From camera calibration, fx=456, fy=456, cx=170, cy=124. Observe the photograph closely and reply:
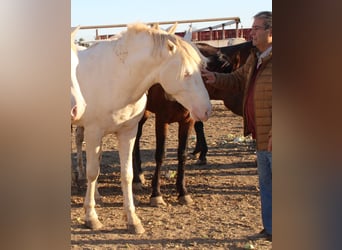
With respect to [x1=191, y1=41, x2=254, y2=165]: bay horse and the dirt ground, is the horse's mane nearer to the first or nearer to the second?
[x1=191, y1=41, x2=254, y2=165]: bay horse

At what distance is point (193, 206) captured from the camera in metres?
2.83

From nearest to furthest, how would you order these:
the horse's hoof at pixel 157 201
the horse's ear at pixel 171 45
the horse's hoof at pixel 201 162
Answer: the horse's ear at pixel 171 45 → the horse's hoof at pixel 157 201 → the horse's hoof at pixel 201 162

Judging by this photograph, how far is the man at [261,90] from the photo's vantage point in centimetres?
160

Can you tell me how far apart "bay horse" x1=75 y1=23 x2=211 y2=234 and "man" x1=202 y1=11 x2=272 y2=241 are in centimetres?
29

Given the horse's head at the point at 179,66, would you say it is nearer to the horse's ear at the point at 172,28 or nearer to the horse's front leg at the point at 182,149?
the horse's ear at the point at 172,28

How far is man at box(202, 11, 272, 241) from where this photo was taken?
1602mm

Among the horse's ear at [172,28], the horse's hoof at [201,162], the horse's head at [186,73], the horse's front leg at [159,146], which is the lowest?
the horse's hoof at [201,162]

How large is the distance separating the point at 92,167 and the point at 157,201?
603 millimetres

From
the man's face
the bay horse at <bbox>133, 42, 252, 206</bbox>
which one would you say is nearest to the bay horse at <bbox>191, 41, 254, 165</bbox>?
the bay horse at <bbox>133, 42, 252, 206</bbox>

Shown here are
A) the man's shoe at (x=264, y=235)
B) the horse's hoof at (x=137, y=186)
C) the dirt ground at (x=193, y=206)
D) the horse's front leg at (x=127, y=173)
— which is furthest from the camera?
the horse's hoof at (x=137, y=186)

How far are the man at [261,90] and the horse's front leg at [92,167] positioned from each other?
731 mm

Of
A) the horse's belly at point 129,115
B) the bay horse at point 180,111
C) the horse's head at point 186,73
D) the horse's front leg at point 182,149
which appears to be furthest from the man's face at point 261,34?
the horse's front leg at point 182,149

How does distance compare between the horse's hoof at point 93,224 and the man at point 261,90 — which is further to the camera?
the horse's hoof at point 93,224
